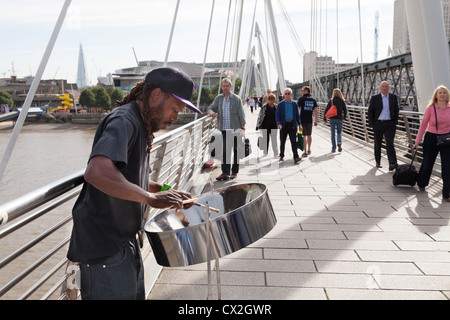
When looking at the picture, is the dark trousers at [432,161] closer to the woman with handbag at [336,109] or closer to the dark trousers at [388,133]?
the dark trousers at [388,133]

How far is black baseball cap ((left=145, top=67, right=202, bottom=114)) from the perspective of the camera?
168 centimetres

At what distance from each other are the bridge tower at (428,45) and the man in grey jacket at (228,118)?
3.40 meters

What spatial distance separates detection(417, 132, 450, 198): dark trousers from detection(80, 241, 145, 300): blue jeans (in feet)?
17.5

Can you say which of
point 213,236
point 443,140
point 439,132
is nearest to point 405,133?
point 439,132

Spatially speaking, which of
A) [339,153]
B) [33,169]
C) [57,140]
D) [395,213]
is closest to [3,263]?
[395,213]

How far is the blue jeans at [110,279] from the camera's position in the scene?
5.49 feet

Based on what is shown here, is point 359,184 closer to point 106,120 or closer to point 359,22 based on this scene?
point 106,120

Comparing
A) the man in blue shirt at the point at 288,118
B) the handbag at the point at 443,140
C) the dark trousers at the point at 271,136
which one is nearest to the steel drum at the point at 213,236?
the handbag at the point at 443,140

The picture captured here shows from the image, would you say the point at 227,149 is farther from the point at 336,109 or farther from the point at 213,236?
the point at 213,236

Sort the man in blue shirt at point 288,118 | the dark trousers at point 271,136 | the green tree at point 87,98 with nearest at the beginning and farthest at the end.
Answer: the man in blue shirt at point 288,118 < the dark trousers at point 271,136 < the green tree at point 87,98

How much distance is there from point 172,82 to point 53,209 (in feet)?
11.3

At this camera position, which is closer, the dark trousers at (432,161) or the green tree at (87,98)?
the dark trousers at (432,161)

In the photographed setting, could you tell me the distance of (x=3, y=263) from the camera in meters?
1.80

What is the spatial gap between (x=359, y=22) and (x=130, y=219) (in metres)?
15.2
